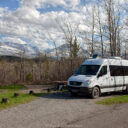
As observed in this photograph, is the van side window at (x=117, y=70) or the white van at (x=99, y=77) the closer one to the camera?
the white van at (x=99, y=77)

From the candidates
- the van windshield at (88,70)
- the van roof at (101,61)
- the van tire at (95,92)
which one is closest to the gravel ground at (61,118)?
the van tire at (95,92)

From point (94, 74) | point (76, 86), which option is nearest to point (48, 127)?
point (76, 86)

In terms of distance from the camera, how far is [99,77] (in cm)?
1205

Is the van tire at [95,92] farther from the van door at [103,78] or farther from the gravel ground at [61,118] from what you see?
the gravel ground at [61,118]

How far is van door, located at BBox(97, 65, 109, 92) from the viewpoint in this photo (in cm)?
1213

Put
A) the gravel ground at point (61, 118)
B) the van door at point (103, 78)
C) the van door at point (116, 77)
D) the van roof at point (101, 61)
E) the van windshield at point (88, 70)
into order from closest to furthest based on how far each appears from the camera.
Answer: the gravel ground at point (61, 118) < the van door at point (103, 78) < the van windshield at point (88, 70) < the van roof at point (101, 61) < the van door at point (116, 77)

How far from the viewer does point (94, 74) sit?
474 inches

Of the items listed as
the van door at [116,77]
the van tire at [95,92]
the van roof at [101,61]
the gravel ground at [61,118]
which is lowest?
the gravel ground at [61,118]

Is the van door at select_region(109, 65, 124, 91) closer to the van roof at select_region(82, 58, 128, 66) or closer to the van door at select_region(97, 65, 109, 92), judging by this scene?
the van roof at select_region(82, 58, 128, 66)

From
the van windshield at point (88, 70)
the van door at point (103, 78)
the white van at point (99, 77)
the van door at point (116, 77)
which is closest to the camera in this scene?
the white van at point (99, 77)

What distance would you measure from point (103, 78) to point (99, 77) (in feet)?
1.36

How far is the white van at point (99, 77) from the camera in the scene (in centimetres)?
1156

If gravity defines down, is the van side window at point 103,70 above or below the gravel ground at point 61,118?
above

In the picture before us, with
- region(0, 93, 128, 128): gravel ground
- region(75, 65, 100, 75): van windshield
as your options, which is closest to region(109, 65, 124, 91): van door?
region(75, 65, 100, 75): van windshield
